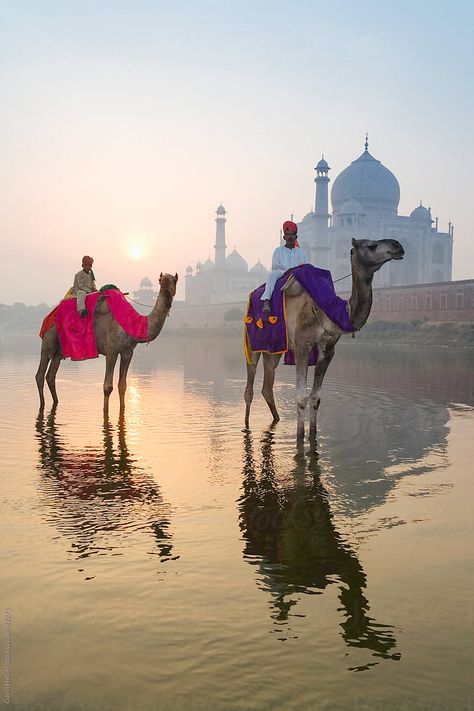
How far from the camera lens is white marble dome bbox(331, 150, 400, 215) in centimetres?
7919

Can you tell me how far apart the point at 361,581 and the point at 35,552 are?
167 centimetres

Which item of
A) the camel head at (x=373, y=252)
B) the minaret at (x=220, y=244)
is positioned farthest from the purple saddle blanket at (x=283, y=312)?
the minaret at (x=220, y=244)

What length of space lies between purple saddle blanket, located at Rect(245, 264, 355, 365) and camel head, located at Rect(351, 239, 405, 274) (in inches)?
13.6

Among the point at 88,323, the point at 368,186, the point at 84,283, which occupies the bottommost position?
the point at 88,323

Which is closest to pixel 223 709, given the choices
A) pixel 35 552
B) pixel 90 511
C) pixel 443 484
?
pixel 35 552

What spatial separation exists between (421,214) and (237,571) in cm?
8720

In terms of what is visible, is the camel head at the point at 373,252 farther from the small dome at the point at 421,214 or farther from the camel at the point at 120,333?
the small dome at the point at 421,214

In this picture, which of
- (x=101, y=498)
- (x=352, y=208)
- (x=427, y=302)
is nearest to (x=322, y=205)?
(x=352, y=208)

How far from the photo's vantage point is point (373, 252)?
264 inches

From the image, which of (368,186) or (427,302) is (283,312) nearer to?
(427,302)

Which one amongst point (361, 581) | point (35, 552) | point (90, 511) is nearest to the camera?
point (361, 581)

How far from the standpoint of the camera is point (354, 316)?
6.89 m

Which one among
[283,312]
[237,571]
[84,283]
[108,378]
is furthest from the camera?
[84,283]

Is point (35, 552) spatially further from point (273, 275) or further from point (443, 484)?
point (273, 275)
